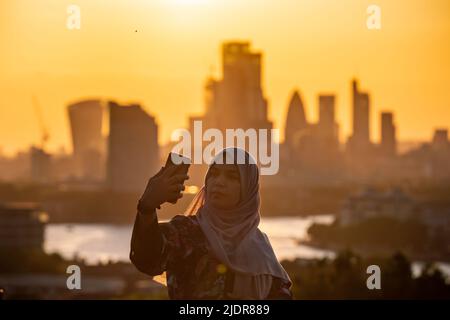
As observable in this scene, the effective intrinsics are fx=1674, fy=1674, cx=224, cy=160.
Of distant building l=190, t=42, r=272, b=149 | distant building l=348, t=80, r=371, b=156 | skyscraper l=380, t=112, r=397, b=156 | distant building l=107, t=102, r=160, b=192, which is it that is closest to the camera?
distant building l=190, t=42, r=272, b=149

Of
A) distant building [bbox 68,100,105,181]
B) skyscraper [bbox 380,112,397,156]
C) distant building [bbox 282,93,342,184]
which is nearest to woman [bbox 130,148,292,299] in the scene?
skyscraper [bbox 380,112,397,156]

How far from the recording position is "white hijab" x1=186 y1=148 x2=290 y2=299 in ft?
17.5

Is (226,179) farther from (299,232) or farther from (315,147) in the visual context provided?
(315,147)

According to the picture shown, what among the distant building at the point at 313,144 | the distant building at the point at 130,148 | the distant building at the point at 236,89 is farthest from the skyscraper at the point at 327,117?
the distant building at the point at 236,89

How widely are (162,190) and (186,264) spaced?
0.28m

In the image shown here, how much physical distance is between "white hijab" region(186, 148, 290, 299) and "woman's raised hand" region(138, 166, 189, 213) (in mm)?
164

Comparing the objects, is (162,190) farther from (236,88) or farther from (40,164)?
(40,164)

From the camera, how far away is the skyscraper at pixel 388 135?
106m

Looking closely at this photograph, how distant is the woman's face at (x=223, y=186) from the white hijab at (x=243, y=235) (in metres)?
0.02

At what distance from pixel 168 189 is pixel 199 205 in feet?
0.98

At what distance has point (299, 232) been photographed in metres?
91.2

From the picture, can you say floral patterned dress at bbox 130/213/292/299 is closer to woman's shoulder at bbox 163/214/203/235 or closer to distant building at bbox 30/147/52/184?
woman's shoulder at bbox 163/214/203/235

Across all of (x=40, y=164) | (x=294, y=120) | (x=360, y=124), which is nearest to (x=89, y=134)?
(x=40, y=164)
